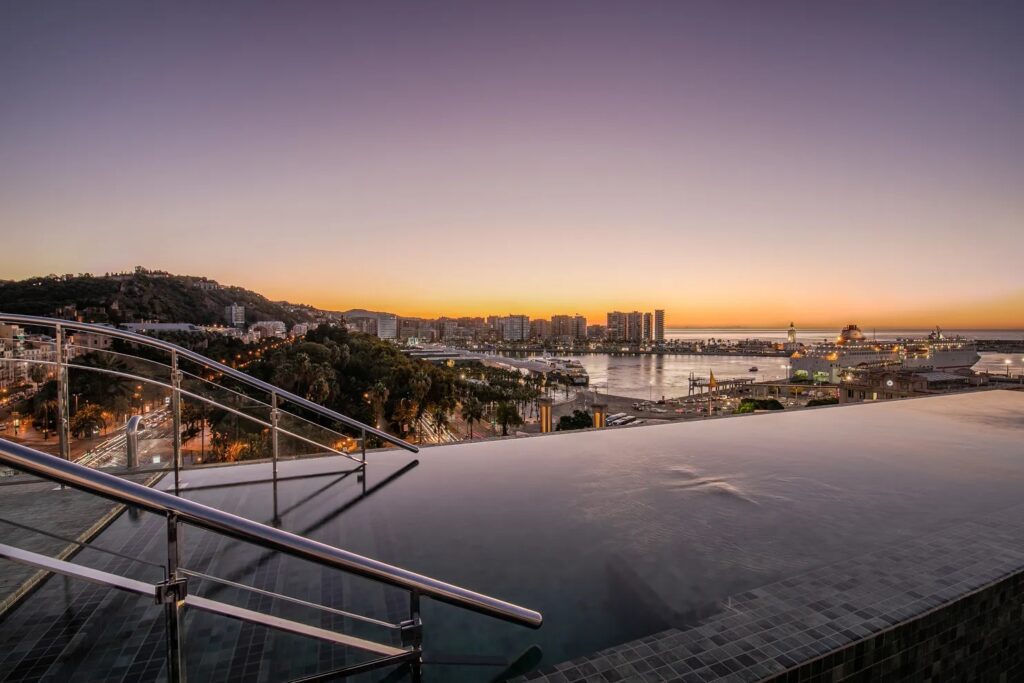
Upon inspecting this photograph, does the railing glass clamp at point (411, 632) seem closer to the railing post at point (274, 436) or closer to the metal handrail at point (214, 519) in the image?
the metal handrail at point (214, 519)

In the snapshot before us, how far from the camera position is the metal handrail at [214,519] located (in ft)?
2.77

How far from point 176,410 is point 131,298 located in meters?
42.0

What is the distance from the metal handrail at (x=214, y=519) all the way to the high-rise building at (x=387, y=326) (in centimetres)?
10894

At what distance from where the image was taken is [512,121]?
12.7m

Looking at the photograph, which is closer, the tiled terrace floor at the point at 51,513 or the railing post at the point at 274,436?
the tiled terrace floor at the point at 51,513

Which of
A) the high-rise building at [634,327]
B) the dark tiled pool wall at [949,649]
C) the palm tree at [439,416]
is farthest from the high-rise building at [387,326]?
the dark tiled pool wall at [949,649]

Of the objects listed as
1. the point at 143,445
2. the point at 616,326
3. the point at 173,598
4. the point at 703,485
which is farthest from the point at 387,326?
the point at 173,598

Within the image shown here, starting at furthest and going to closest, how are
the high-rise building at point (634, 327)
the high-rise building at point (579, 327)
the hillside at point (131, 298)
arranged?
the high-rise building at point (579, 327)
the high-rise building at point (634, 327)
the hillside at point (131, 298)

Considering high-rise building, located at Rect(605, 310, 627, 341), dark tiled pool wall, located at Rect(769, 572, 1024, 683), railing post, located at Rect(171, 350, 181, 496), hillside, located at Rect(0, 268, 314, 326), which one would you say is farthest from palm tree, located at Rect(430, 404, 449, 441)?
high-rise building, located at Rect(605, 310, 627, 341)

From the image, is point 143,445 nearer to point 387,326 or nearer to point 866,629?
point 866,629

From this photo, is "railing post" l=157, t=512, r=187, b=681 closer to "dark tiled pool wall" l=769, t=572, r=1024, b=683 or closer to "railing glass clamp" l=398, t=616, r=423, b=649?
"railing glass clamp" l=398, t=616, r=423, b=649

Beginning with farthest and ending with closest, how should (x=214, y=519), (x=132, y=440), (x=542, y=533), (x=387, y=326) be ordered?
(x=387, y=326) < (x=132, y=440) < (x=542, y=533) < (x=214, y=519)

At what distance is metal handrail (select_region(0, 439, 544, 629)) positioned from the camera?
0.84m

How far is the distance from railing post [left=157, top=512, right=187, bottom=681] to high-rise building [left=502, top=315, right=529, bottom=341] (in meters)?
138
